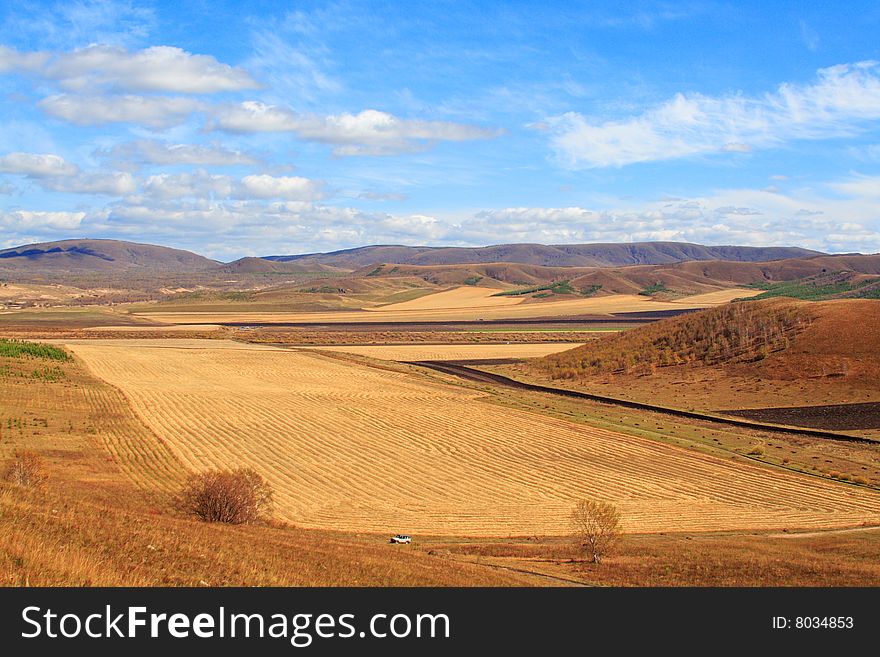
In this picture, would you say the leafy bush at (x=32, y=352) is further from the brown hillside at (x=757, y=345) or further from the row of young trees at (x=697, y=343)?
A: the row of young trees at (x=697, y=343)

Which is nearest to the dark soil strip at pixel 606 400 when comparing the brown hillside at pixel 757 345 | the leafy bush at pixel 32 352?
the brown hillside at pixel 757 345

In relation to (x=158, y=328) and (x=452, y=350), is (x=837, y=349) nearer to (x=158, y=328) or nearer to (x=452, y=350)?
(x=452, y=350)

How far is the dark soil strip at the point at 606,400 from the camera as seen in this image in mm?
52594

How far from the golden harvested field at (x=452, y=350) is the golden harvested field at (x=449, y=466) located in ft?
122

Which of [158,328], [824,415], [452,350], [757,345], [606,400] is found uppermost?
[757,345]

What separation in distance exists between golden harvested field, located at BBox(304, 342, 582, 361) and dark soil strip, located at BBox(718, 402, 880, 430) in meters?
45.5

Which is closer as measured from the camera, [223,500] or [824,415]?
[223,500]

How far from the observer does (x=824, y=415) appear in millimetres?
59125

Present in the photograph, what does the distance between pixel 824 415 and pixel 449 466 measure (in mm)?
34603

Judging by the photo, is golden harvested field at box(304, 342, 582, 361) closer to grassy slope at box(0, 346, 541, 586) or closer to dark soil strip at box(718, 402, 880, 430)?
dark soil strip at box(718, 402, 880, 430)

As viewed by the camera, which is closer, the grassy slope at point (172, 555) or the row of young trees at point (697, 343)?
the grassy slope at point (172, 555)

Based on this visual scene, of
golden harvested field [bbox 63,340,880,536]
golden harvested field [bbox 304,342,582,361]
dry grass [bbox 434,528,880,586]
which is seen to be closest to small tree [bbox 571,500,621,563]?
dry grass [bbox 434,528,880,586]

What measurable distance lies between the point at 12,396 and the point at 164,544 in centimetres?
4588

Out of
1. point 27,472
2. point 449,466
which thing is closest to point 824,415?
point 449,466
